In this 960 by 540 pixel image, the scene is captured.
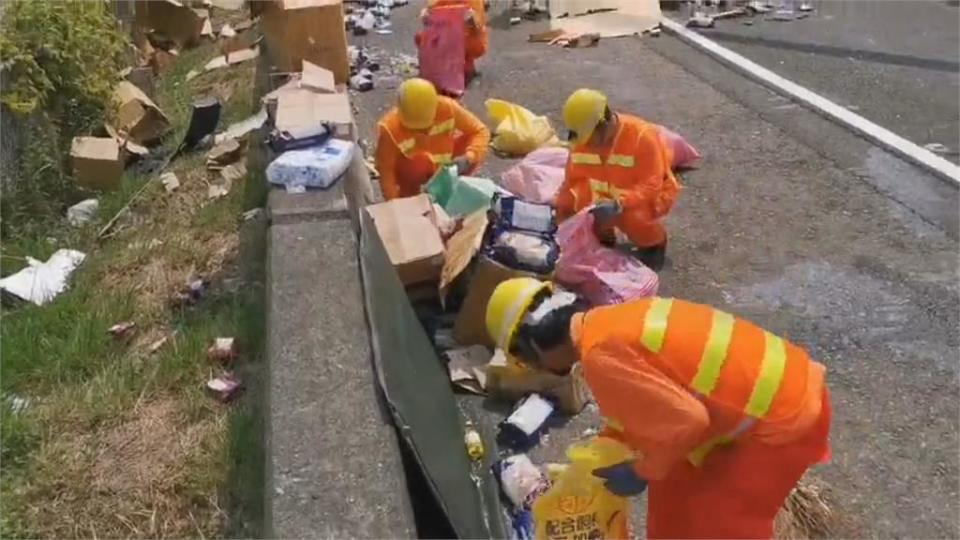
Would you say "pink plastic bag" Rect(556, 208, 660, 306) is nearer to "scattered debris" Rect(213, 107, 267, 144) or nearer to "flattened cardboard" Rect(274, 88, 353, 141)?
"flattened cardboard" Rect(274, 88, 353, 141)

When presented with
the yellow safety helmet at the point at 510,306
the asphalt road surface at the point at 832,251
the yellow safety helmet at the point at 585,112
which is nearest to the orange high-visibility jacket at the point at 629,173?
the yellow safety helmet at the point at 585,112

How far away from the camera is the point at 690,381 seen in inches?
105

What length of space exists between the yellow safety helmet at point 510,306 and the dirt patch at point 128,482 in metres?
1.11

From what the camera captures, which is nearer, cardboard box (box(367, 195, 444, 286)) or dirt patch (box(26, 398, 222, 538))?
dirt patch (box(26, 398, 222, 538))

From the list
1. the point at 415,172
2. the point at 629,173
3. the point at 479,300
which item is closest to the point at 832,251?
the point at 629,173

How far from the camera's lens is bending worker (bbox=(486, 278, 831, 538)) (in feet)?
8.72

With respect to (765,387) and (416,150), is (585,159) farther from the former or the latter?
(765,387)

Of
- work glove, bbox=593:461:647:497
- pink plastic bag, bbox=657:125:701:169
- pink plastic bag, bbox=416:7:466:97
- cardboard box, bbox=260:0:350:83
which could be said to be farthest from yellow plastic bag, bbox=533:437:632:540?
pink plastic bag, bbox=416:7:466:97

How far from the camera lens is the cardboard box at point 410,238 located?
15.7 ft

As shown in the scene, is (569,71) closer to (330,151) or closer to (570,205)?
(570,205)

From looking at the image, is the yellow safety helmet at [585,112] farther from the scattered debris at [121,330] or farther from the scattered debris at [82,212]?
the scattered debris at [82,212]

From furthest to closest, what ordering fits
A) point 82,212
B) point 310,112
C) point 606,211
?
point 82,212, point 310,112, point 606,211

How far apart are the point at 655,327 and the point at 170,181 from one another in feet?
15.7

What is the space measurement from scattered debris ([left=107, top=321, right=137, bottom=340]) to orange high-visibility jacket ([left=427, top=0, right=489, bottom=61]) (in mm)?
3956
